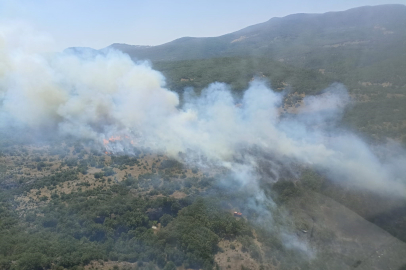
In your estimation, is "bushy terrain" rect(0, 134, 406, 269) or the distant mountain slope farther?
the distant mountain slope

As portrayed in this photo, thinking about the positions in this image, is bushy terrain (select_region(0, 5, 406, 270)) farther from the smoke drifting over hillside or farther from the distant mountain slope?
the distant mountain slope

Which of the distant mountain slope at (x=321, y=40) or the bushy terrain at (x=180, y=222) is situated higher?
the distant mountain slope at (x=321, y=40)

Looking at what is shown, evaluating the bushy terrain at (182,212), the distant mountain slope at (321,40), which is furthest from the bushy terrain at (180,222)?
the distant mountain slope at (321,40)

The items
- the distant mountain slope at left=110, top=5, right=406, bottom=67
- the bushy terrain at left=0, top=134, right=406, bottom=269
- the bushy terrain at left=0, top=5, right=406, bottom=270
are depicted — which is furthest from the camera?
the distant mountain slope at left=110, top=5, right=406, bottom=67

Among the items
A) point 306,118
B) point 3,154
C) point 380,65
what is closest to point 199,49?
point 380,65

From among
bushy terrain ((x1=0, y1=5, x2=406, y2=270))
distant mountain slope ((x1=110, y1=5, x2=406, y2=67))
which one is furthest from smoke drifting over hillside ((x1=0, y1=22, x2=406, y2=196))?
distant mountain slope ((x1=110, y1=5, x2=406, y2=67))

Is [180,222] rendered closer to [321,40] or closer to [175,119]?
[175,119]

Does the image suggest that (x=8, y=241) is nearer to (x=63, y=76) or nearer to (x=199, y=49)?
(x=63, y=76)

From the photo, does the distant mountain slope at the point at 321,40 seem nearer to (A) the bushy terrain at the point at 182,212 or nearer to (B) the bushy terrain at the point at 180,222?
(A) the bushy terrain at the point at 182,212

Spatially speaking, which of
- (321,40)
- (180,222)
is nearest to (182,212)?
(180,222)

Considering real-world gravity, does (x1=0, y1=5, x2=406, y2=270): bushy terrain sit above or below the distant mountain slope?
below

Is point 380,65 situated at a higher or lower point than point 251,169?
higher
